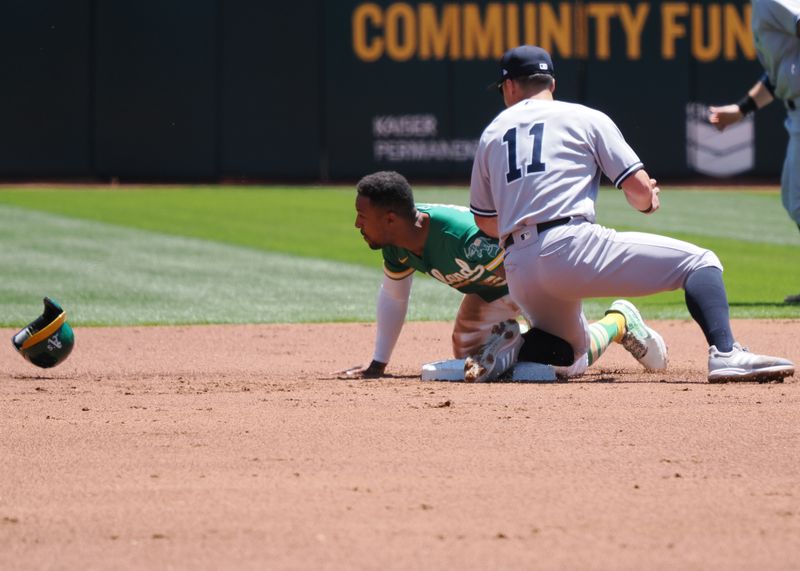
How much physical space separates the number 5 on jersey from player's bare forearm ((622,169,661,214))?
0.36 meters

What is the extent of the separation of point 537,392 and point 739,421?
3.19 feet

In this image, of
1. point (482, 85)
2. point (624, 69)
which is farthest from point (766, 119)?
point (482, 85)

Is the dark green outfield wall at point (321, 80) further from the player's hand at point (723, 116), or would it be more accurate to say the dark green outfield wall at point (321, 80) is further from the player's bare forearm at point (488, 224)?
the player's bare forearm at point (488, 224)

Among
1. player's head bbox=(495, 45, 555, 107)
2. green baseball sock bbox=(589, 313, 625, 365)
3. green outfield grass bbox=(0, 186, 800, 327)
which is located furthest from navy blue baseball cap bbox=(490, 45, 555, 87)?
green outfield grass bbox=(0, 186, 800, 327)

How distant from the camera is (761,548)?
3.20m

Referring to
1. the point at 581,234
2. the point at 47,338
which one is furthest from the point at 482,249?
the point at 47,338

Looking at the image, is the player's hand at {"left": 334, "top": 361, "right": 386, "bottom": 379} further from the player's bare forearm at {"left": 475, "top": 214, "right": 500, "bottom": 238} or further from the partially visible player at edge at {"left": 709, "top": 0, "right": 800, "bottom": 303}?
the partially visible player at edge at {"left": 709, "top": 0, "right": 800, "bottom": 303}

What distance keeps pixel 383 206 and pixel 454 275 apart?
0.47 m

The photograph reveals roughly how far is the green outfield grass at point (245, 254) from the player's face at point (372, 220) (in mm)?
3042

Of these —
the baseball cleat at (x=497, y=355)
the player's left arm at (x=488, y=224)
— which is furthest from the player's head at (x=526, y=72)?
the baseball cleat at (x=497, y=355)

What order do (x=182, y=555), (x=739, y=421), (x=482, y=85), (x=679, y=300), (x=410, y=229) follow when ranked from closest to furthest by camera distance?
(x=182, y=555) → (x=739, y=421) → (x=410, y=229) → (x=679, y=300) → (x=482, y=85)

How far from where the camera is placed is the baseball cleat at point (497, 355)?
5.86 metres

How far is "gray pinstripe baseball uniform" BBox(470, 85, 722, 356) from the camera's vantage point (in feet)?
18.0

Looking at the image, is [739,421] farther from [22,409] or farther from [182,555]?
[22,409]
